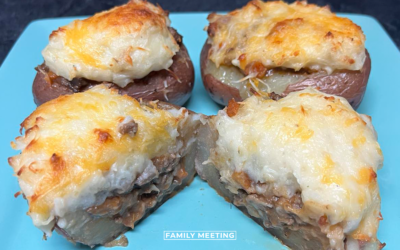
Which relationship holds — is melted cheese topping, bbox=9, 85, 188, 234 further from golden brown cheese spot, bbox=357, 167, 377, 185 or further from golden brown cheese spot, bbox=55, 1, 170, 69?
golden brown cheese spot, bbox=357, 167, 377, 185

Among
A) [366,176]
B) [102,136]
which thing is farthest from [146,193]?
[366,176]

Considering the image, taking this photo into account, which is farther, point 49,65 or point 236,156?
point 49,65

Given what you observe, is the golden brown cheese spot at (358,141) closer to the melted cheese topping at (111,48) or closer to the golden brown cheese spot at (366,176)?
the golden brown cheese spot at (366,176)

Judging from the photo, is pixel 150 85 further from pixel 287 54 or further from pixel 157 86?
pixel 287 54

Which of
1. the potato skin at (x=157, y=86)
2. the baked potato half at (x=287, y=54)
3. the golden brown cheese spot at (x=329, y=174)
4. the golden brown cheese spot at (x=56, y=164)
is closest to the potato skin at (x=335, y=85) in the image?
the baked potato half at (x=287, y=54)

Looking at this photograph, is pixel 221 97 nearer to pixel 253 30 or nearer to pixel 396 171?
pixel 253 30

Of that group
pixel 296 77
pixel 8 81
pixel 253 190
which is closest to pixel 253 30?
pixel 296 77
